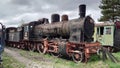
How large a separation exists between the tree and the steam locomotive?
19.7 meters

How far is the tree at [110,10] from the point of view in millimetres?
40781

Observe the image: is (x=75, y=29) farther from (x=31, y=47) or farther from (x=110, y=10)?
(x=110, y=10)

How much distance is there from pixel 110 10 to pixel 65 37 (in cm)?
2492

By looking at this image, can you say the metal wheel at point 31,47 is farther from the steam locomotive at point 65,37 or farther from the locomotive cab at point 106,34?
the locomotive cab at point 106,34

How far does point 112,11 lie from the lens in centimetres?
4144

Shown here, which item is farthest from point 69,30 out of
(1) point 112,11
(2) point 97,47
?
(1) point 112,11

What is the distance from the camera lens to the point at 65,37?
18359 mm

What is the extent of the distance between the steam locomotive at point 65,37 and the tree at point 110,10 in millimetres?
19728

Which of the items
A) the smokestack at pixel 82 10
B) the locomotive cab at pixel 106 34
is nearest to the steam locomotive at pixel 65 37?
the smokestack at pixel 82 10

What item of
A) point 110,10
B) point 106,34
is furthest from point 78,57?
point 110,10

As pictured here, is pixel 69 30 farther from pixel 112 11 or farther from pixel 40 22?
pixel 112 11

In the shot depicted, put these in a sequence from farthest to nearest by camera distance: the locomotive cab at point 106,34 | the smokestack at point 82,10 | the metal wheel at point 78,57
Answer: the locomotive cab at point 106,34 → the smokestack at point 82,10 → the metal wheel at point 78,57

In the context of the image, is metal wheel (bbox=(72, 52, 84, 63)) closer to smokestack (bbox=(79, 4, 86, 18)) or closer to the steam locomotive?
the steam locomotive

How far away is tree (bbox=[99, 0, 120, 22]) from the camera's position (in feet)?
134
